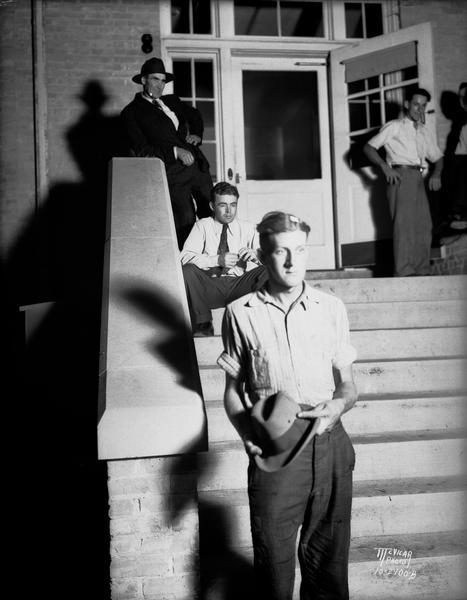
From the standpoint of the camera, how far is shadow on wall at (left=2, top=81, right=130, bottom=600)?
11.4 feet

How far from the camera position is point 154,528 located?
222 cm

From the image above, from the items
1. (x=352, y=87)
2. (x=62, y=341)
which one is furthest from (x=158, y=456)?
(x=352, y=87)

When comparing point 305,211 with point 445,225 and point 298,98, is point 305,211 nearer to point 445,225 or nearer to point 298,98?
point 445,225

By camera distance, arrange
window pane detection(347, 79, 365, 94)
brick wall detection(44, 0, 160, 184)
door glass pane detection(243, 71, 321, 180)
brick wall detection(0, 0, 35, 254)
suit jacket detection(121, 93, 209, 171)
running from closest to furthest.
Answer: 1. suit jacket detection(121, 93, 209, 171)
2. brick wall detection(0, 0, 35, 254)
3. brick wall detection(44, 0, 160, 184)
4. window pane detection(347, 79, 365, 94)
5. door glass pane detection(243, 71, 321, 180)

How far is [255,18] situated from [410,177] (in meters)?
3.05

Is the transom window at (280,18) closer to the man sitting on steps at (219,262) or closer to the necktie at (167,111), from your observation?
the necktie at (167,111)

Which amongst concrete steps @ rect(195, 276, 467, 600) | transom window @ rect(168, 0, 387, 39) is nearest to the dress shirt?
concrete steps @ rect(195, 276, 467, 600)

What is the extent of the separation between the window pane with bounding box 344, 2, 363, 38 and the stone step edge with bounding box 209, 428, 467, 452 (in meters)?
5.62

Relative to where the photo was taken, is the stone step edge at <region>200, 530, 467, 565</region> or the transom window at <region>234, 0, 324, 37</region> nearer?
the stone step edge at <region>200, 530, 467, 565</region>

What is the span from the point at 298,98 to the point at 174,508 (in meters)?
11.4

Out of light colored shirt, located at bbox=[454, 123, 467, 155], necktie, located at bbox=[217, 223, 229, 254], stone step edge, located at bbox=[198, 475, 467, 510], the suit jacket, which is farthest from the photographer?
light colored shirt, located at bbox=[454, 123, 467, 155]

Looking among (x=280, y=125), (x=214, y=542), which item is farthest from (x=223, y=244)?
(x=280, y=125)

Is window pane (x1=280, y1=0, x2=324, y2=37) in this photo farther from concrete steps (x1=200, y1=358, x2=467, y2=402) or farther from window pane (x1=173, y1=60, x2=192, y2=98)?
concrete steps (x1=200, y1=358, x2=467, y2=402)

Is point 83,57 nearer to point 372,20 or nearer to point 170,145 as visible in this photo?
point 170,145
